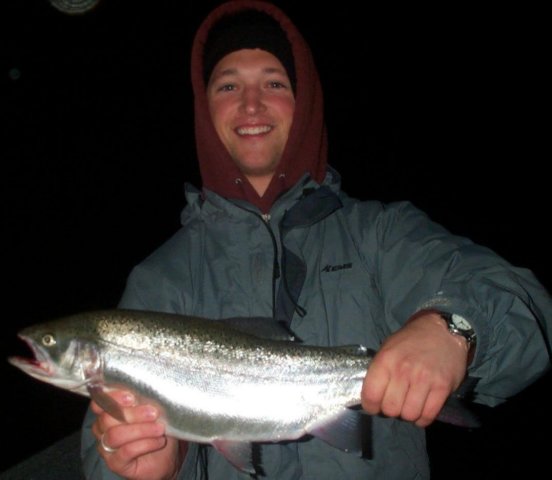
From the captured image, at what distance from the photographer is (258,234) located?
263 centimetres

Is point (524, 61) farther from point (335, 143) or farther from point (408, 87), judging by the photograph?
point (335, 143)

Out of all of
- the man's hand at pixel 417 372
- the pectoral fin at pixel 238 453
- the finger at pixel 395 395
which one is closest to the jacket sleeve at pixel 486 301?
the man's hand at pixel 417 372

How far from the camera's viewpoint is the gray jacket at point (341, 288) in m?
1.97

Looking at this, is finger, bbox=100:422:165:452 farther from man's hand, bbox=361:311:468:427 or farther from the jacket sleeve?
the jacket sleeve

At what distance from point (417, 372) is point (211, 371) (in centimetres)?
100

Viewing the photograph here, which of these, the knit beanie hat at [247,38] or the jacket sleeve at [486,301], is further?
the knit beanie hat at [247,38]

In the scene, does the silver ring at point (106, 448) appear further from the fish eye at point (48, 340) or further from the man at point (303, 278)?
the fish eye at point (48, 340)

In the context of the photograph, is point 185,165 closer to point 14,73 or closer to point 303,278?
point 14,73

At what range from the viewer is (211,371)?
2291mm

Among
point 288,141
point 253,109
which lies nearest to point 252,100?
point 253,109

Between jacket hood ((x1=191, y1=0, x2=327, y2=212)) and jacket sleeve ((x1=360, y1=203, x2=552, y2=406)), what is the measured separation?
3.35 ft

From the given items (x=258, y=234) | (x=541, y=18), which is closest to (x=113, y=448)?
(x=258, y=234)

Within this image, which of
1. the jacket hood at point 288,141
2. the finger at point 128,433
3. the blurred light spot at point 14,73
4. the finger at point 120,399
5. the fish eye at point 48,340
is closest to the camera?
the finger at point 128,433

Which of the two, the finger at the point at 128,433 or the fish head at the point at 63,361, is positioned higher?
the fish head at the point at 63,361
